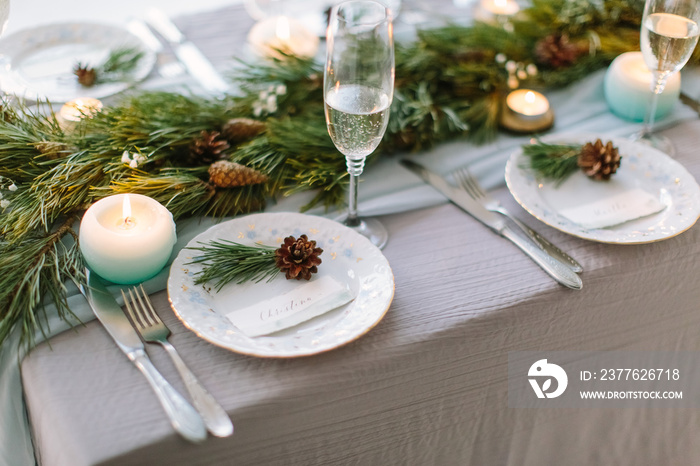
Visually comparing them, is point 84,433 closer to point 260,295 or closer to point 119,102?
point 260,295

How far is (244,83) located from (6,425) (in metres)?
0.67

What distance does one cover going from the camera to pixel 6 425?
682mm

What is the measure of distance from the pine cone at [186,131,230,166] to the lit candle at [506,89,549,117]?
51cm

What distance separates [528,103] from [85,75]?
76 cm

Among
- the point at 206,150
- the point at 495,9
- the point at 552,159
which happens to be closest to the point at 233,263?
the point at 206,150

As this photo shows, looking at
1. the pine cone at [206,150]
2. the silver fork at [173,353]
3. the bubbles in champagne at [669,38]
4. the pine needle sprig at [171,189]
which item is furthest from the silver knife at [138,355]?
the bubbles in champagne at [669,38]

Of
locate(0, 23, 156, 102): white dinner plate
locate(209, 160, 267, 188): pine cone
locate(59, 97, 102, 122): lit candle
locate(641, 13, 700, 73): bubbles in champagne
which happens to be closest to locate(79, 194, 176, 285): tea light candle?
locate(209, 160, 267, 188): pine cone

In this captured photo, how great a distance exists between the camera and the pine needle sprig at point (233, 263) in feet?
2.44

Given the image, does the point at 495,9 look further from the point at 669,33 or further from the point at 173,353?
the point at 173,353

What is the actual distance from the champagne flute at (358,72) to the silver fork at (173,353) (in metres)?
0.30

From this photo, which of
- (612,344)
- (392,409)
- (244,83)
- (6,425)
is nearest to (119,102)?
(244,83)

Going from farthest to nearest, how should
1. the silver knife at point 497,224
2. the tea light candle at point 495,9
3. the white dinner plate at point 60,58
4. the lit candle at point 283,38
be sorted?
the tea light candle at point 495,9, the lit candle at point 283,38, the white dinner plate at point 60,58, the silver knife at point 497,224

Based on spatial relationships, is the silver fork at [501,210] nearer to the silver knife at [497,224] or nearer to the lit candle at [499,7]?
the silver knife at [497,224]

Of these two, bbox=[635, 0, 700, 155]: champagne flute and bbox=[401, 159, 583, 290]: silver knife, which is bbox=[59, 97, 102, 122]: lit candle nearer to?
bbox=[401, 159, 583, 290]: silver knife
